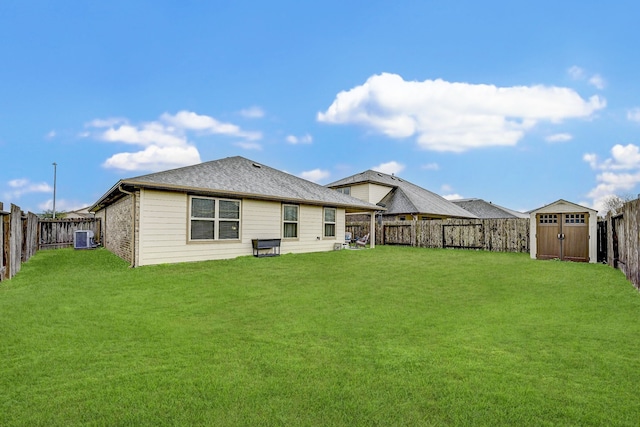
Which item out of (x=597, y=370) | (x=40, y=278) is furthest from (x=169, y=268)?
(x=597, y=370)

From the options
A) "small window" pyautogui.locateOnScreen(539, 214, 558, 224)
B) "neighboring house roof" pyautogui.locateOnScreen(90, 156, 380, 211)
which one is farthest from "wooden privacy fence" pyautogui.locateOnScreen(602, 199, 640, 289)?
"neighboring house roof" pyautogui.locateOnScreen(90, 156, 380, 211)

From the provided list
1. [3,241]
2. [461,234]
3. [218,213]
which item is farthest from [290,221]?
[461,234]

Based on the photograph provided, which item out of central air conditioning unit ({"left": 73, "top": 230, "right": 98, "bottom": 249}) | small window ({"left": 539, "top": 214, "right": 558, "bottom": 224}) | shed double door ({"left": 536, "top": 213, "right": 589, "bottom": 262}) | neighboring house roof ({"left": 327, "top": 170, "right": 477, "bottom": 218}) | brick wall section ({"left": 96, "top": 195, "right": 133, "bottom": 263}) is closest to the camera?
brick wall section ({"left": 96, "top": 195, "right": 133, "bottom": 263})

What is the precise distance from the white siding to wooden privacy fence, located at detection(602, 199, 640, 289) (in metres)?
11.1

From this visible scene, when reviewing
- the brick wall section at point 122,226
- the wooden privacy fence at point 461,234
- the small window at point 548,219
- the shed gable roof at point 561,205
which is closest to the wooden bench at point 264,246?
the brick wall section at point 122,226

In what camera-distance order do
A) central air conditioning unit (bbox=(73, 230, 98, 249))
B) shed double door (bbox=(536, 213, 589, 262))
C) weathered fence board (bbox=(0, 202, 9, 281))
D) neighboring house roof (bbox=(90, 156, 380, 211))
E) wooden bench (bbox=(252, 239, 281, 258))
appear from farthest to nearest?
1. central air conditioning unit (bbox=(73, 230, 98, 249))
2. shed double door (bbox=(536, 213, 589, 262))
3. wooden bench (bbox=(252, 239, 281, 258))
4. neighboring house roof (bbox=(90, 156, 380, 211))
5. weathered fence board (bbox=(0, 202, 9, 281))

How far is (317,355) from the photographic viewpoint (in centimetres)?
375

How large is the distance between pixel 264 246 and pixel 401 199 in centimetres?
1820

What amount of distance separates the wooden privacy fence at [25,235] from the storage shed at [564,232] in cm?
1884

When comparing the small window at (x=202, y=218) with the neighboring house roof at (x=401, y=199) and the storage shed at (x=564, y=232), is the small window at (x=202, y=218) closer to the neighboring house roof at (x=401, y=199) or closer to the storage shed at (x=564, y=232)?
the storage shed at (x=564, y=232)

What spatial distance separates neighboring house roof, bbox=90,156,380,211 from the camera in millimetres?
11008

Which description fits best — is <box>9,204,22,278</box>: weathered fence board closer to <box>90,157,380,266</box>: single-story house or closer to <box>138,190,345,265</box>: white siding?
<box>90,157,380,266</box>: single-story house

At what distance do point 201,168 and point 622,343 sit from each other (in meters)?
13.7

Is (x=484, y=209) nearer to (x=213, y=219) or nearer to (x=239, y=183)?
(x=239, y=183)
